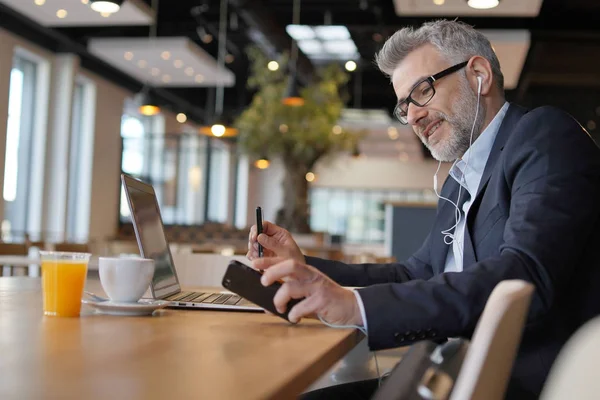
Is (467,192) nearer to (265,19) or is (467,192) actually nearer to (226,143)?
→ (265,19)

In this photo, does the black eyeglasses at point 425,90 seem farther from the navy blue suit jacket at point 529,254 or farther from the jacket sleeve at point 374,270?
the jacket sleeve at point 374,270

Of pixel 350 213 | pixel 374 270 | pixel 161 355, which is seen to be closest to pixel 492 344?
pixel 161 355

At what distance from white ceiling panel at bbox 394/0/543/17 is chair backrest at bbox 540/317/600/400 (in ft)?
23.7

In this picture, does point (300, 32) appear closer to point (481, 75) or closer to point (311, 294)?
point (481, 75)

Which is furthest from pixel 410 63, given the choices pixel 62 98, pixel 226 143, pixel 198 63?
pixel 226 143

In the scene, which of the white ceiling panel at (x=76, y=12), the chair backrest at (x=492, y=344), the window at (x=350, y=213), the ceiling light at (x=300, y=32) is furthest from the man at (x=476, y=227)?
the window at (x=350, y=213)

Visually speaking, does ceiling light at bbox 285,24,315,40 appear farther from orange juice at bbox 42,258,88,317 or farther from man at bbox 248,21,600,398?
orange juice at bbox 42,258,88,317

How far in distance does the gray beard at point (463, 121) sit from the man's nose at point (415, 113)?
3cm

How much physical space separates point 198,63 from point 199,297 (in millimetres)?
9290

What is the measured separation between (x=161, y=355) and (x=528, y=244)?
0.68 meters

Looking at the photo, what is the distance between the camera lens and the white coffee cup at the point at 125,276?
52.6 inches

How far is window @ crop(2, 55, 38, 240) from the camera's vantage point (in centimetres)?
1005

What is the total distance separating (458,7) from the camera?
759 cm

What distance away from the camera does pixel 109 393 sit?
650 millimetres
